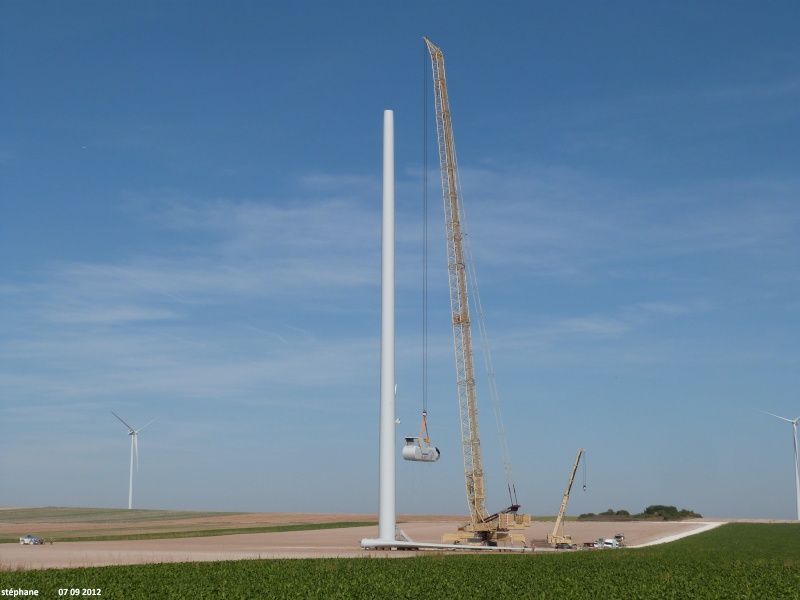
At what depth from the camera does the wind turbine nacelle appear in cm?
8294

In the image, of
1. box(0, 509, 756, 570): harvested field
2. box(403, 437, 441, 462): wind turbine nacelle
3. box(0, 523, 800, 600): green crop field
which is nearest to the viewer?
box(0, 523, 800, 600): green crop field

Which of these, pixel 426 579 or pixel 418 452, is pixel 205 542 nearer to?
pixel 418 452

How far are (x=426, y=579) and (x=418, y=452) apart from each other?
37.2m

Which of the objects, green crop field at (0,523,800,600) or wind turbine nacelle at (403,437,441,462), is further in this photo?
wind turbine nacelle at (403,437,441,462)

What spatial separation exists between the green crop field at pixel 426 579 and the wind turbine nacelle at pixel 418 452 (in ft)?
70.6

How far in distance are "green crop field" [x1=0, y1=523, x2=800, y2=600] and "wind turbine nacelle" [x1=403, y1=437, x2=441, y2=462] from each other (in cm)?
2152

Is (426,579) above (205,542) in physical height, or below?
above

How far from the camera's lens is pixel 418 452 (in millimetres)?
83438

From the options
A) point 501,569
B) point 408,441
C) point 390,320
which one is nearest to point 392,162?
point 390,320

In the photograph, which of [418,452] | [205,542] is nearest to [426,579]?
[418,452]

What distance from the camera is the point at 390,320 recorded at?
77.4 metres

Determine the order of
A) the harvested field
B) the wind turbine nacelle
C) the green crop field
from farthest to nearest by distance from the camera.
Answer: the wind turbine nacelle, the harvested field, the green crop field

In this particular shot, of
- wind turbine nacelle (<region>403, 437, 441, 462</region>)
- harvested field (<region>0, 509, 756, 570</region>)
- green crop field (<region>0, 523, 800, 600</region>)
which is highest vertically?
wind turbine nacelle (<region>403, 437, 441, 462</region>)

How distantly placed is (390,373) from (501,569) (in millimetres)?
25987
